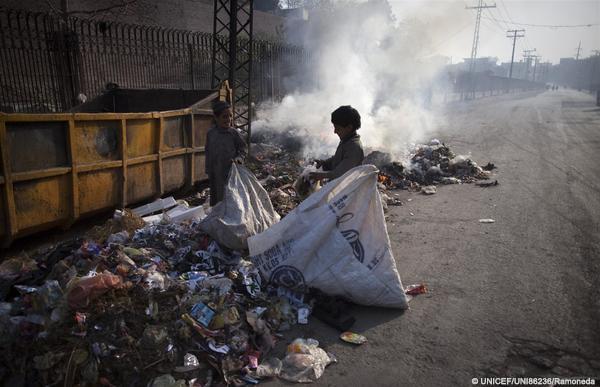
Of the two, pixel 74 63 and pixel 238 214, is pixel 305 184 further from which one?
pixel 74 63

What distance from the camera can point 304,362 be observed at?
279cm

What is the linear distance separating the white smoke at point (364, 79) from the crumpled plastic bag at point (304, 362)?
747cm

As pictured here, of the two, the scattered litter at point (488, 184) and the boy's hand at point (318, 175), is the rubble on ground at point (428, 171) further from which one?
the boy's hand at point (318, 175)

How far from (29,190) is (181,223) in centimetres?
160

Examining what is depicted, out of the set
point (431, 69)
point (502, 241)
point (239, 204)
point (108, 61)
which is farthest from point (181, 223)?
point (431, 69)

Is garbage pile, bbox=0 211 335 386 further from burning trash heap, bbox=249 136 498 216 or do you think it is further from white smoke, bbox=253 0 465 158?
white smoke, bbox=253 0 465 158

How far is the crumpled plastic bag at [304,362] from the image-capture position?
8.93 ft


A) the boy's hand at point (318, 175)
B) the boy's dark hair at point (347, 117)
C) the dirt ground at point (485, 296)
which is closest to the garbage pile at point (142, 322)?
the dirt ground at point (485, 296)

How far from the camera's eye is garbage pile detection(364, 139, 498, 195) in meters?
8.28

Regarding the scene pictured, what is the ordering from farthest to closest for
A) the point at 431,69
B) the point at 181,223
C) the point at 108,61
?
1. the point at 431,69
2. the point at 108,61
3. the point at 181,223

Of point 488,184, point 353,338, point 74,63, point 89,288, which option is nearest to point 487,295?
point 353,338

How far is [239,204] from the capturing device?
166 inches

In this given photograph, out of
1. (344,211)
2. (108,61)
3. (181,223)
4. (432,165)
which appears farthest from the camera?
(108,61)

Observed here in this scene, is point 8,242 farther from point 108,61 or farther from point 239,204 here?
point 108,61
